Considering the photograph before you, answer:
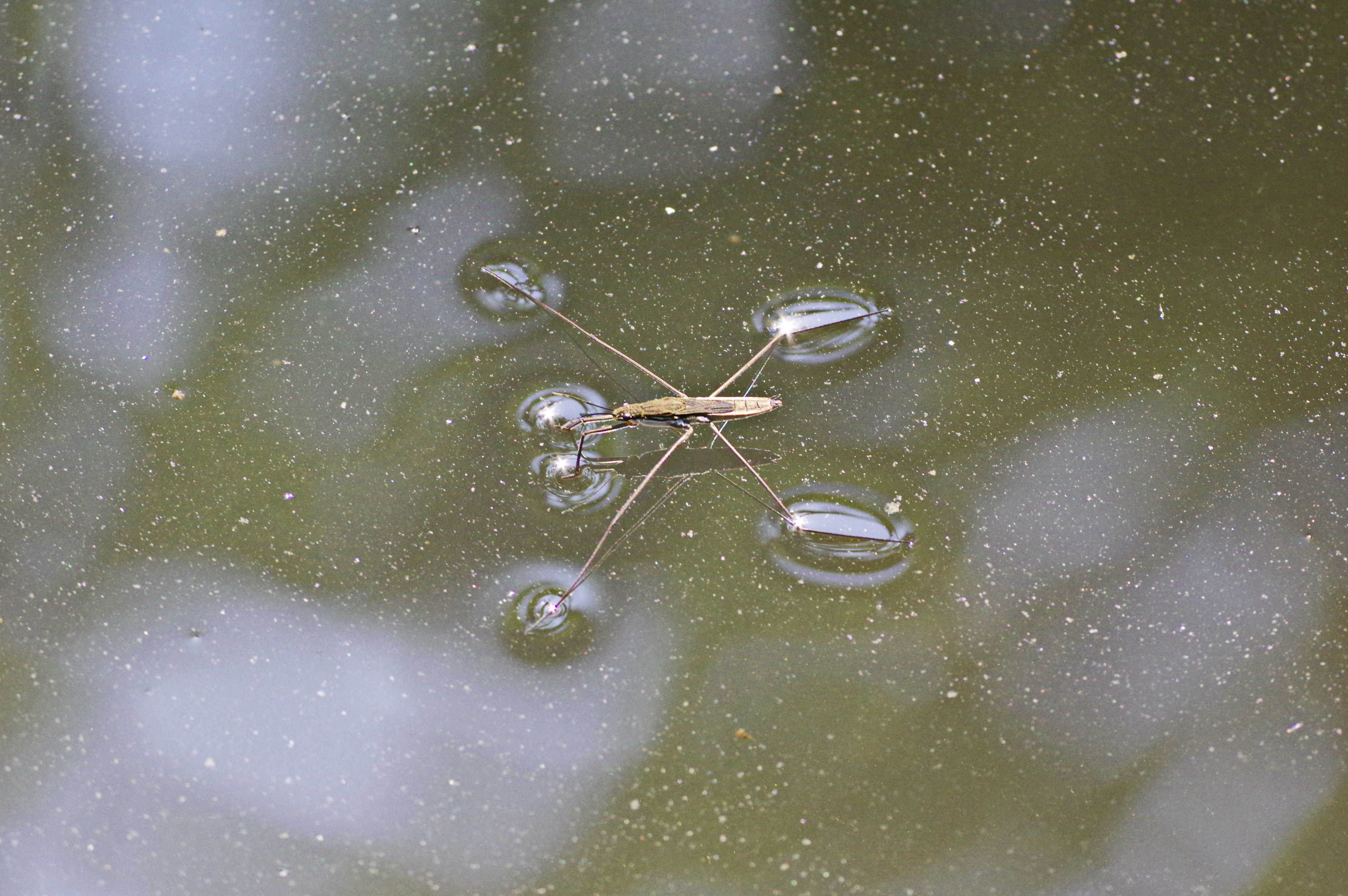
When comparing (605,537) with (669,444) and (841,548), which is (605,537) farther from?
(841,548)

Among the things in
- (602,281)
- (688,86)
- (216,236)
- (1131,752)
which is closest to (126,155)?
(216,236)

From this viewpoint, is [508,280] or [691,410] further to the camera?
[508,280]

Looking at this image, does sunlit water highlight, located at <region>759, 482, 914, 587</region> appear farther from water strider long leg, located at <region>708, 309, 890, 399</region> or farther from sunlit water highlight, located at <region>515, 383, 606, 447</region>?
sunlit water highlight, located at <region>515, 383, 606, 447</region>

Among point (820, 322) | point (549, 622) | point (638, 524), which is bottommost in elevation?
point (549, 622)

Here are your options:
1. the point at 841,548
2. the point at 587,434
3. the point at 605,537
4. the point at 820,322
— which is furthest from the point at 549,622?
the point at 820,322

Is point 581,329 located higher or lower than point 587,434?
higher

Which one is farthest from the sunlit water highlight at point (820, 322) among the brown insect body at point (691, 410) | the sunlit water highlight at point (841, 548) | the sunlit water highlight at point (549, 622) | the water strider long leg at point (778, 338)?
the sunlit water highlight at point (549, 622)

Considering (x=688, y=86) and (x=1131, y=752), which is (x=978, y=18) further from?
(x=1131, y=752)
